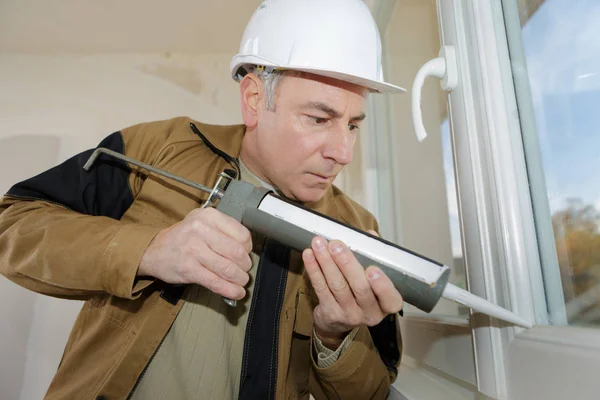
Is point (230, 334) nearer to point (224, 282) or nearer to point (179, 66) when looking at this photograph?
point (224, 282)

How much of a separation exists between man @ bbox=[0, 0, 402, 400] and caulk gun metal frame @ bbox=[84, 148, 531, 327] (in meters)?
0.04

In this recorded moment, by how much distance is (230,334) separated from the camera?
0.71m

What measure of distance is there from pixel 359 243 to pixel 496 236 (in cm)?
18

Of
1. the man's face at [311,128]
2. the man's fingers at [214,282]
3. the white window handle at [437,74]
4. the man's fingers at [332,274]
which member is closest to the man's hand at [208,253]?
the man's fingers at [214,282]

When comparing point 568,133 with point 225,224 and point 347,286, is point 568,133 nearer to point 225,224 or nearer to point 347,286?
point 347,286

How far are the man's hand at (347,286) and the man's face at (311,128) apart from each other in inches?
9.3

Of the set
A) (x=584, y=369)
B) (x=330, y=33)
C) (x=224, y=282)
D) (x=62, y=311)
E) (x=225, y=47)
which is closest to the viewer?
(x=584, y=369)

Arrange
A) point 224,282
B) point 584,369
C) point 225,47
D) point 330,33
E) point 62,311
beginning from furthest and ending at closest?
point 225,47
point 62,311
point 330,33
point 224,282
point 584,369

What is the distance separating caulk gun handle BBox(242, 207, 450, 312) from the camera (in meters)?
0.43

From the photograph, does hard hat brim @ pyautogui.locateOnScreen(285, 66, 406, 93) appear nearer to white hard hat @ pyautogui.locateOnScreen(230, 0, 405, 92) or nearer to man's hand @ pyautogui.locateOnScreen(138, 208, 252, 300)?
white hard hat @ pyautogui.locateOnScreen(230, 0, 405, 92)

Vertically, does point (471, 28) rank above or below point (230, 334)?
above

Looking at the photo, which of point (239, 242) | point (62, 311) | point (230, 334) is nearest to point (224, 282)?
point (239, 242)

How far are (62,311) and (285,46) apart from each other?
1376mm

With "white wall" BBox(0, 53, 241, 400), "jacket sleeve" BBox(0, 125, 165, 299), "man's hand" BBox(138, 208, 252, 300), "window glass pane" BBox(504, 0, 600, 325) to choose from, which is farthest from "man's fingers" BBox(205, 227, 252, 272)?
"white wall" BBox(0, 53, 241, 400)
